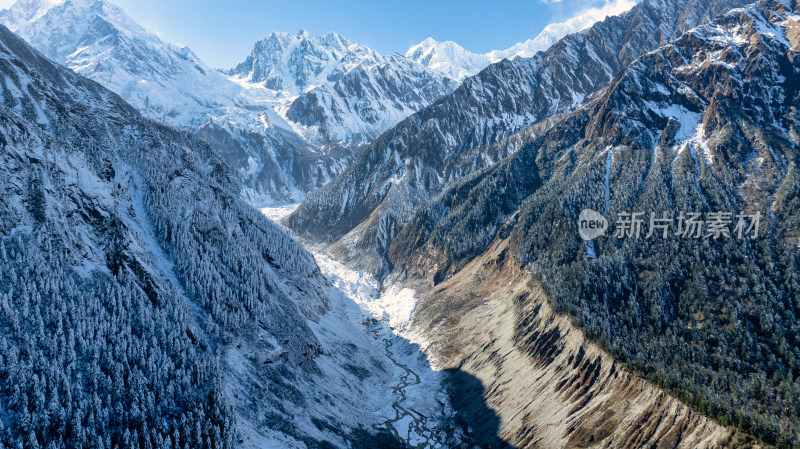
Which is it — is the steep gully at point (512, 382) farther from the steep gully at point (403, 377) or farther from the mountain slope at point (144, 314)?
the mountain slope at point (144, 314)

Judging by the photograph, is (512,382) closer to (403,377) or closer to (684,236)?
(403,377)

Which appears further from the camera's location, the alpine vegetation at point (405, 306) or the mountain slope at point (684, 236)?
the mountain slope at point (684, 236)

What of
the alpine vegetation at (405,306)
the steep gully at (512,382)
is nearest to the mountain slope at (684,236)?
the alpine vegetation at (405,306)

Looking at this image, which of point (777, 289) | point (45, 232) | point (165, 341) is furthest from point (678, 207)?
point (45, 232)

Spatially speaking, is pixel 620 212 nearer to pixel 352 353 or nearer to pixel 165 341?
pixel 352 353

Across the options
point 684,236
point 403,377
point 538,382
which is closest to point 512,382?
point 538,382

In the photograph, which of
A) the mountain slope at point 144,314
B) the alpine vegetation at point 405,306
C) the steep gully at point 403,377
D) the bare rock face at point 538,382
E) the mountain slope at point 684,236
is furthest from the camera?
the steep gully at point 403,377

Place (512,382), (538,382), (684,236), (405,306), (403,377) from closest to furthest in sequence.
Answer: (538,382), (512,382), (403,377), (684,236), (405,306)
